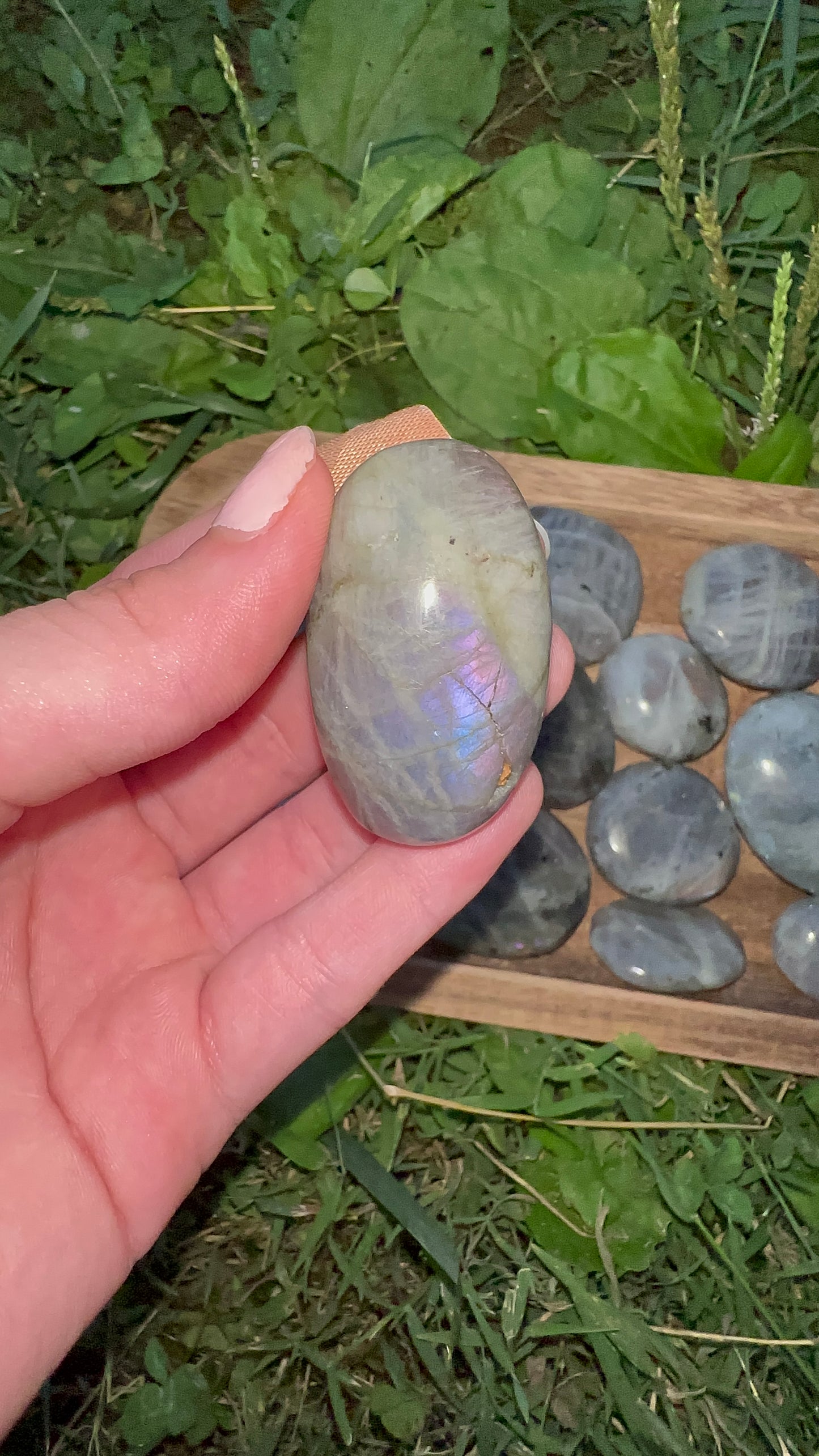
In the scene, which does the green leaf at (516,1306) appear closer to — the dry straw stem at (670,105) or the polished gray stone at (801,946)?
the polished gray stone at (801,946)

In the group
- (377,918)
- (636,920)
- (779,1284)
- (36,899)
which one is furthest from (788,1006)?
(36,899)

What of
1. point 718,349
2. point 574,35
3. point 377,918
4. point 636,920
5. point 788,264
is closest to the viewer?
point 377,918

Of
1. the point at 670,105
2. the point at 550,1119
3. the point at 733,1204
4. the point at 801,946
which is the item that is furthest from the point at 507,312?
the point at 733,1204

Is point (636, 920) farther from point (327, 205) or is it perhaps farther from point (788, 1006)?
point (327, 205)

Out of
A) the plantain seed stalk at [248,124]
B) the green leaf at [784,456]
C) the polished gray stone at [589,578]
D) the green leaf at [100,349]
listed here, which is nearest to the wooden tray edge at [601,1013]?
the polished gray stone at [589,578]

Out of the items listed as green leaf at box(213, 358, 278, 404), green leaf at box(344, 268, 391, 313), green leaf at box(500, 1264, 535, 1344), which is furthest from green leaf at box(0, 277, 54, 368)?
green leaf at box(500, 1264, 535, 1344)

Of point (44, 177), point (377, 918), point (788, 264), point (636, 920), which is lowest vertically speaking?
point (636, 920)

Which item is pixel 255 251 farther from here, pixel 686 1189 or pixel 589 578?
pixel 686 1189
